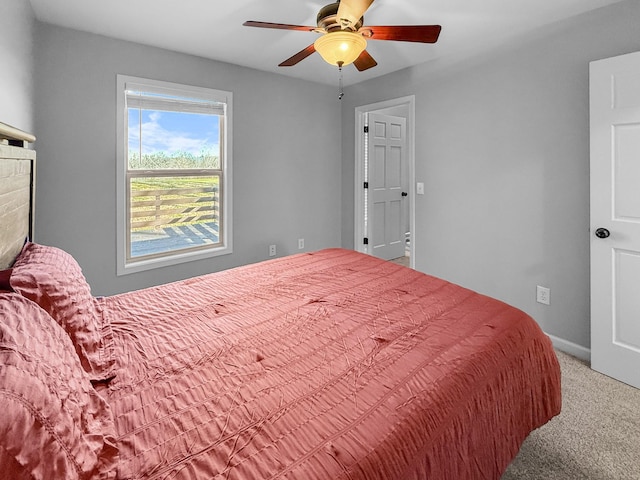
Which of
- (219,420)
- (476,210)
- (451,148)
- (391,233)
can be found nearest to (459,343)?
(219,420)

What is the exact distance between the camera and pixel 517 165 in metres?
3.02

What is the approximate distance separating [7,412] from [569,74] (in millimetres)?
3501

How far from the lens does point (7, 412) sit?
61 cm

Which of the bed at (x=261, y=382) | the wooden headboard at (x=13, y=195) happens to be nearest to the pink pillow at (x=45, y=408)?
the bed at (x=261, y=382)

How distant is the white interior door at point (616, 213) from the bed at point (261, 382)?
4.05 feet

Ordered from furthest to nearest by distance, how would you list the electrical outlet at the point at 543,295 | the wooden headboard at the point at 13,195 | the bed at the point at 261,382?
the electrical outlet at the point at 543,295 < the wooden headboard at the point at 13,195 < the bed at the point at 261,382

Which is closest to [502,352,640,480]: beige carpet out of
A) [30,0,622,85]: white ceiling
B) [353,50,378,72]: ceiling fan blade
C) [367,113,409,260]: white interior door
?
[353,50,378,72]: ceiling fan blade

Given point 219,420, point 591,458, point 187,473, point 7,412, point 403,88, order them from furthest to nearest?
1. point 403,88
2. point 591,458
3. point 219,420
4. point 187,473
5. point 7,412

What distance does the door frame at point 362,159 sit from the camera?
3.85 m

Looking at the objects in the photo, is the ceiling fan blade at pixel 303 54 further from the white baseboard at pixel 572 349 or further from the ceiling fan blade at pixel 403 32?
the white baseboard at pixel 572 349

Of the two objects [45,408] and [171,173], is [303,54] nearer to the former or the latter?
[171,173]

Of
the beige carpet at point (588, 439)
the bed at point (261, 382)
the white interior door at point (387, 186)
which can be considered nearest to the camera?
the bed at point (261, 382)

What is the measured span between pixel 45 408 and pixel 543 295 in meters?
3.25

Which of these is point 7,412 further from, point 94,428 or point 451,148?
point 451,148
